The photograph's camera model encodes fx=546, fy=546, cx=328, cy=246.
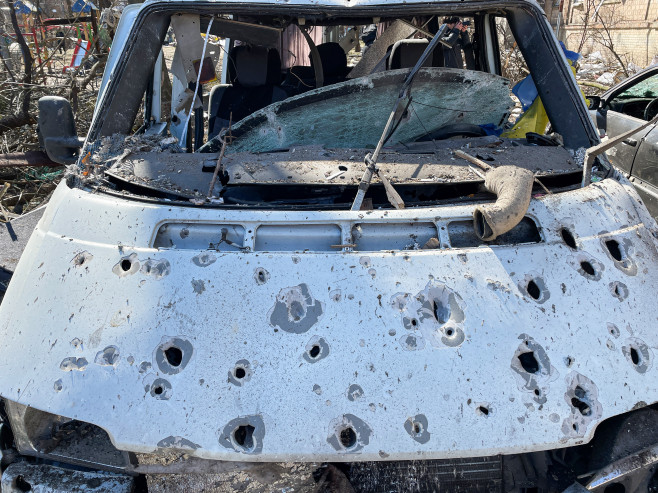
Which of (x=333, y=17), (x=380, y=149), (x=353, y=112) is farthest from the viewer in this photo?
(x=333, y=17)

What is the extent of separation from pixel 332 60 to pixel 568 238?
2127 mm

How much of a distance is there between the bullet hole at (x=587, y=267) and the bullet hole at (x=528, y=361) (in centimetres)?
40

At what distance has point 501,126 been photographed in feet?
9.37

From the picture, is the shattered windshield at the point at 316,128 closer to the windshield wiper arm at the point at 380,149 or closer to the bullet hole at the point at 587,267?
the windshield wiper arm at the point at 380,149

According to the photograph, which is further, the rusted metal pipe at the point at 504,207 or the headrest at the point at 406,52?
the headrest at the point at 406,52

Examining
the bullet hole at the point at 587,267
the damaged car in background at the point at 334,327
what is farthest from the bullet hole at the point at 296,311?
the bullet hole at the point at 587,267

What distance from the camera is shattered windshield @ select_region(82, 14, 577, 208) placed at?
6.94ft

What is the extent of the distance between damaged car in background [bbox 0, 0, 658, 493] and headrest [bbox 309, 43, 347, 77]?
1340mm

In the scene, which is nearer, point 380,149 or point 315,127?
point 380,149

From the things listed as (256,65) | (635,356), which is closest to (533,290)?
(635,356)

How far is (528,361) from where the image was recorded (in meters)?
1.61

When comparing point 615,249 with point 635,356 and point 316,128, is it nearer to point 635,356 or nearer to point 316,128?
point 635,356

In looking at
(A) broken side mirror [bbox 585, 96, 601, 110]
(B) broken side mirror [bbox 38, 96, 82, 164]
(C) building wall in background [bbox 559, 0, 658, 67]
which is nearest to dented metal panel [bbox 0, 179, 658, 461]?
(B) broken side mirror [bbox 38, 96, 82, 164]

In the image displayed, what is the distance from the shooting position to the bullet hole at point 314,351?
61.7 inches
